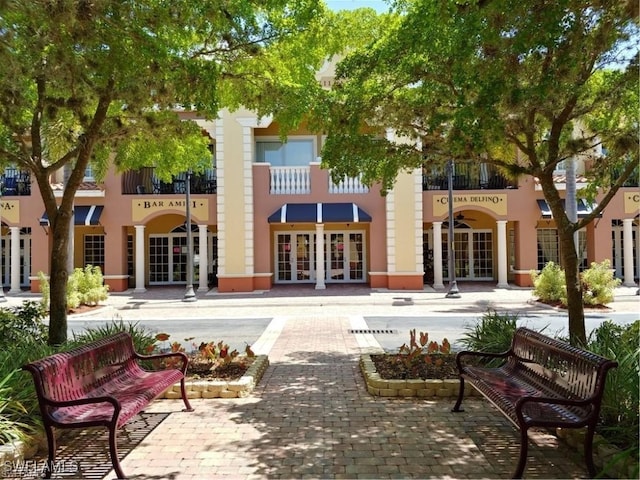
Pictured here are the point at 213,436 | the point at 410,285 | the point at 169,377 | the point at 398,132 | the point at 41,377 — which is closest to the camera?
the point at 41,377

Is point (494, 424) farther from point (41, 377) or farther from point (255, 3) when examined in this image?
point (255, 3)

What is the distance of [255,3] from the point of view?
22.4 ft

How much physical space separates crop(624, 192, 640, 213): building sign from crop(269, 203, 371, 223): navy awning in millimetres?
11229

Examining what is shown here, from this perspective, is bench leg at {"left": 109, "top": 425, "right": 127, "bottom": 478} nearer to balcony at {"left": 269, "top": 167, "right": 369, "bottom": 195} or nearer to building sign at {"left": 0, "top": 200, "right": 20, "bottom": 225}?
balcony at {"left": 269, "top": 167, "right": 369, "bottom": 195}

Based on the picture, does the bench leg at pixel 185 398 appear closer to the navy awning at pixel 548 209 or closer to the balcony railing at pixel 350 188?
the balcony railing at pixel 350 188

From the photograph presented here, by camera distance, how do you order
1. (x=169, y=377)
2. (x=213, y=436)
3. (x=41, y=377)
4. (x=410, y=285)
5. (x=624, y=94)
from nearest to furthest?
(x=41, y=377) < (x=213, y=436) < (x=169, y=377) < (x=624, y=94) < (x=410, y=285)

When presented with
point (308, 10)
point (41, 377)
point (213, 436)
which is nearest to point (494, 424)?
point (213, 436)

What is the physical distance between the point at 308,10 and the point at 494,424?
600cm

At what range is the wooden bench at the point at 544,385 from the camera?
382cm

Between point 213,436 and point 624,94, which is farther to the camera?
point 624,94

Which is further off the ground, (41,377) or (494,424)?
(41,377)

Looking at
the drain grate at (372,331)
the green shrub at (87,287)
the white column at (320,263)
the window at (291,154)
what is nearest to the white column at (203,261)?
the window at (291,154)

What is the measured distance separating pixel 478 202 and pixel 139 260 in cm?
1488

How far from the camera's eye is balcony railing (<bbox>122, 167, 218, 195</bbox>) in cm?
2114
